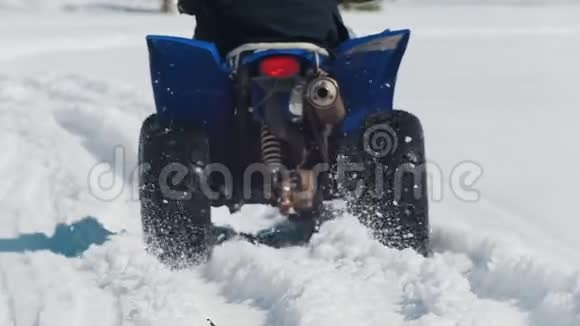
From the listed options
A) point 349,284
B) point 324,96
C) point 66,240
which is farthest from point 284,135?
point 66,240

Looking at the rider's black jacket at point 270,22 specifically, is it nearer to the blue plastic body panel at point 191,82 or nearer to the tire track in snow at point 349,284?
the blue plastic body panel at point 191,82


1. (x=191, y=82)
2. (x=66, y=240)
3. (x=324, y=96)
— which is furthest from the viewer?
(x=66, y=240)

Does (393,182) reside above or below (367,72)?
below

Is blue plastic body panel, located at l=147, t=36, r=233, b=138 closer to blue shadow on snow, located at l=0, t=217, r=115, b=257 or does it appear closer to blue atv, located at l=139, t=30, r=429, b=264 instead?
blue atv, located at l=139, t=30, r=429, b=264

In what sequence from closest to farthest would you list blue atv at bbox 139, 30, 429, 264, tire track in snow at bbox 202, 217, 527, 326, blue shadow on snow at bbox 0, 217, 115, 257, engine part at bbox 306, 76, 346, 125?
tire track in snow at bbox 202, 217, 527, 326, engine part at bbox 306, 76, 346, 125, blue atv at bbox 139, 30, 429, 264, blue shadow on snow at bbox 0, 217, 115, 257

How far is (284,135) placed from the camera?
3951 mm

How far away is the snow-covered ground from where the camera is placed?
3.38 meters

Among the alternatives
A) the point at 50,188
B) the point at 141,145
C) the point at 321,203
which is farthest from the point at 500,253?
the point at 50,188

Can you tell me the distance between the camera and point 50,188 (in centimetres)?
531

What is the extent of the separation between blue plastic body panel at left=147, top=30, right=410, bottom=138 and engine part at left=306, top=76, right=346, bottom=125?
153 millimetres

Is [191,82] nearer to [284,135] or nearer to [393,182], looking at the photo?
[284,135]

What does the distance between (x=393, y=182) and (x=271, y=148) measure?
1.42 feet

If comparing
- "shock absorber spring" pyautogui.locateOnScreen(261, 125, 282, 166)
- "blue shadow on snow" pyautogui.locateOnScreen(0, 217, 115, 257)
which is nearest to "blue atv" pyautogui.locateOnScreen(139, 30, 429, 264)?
"shock absorber spring" pyautogui.locateOnScreen(261, 125, 282, 166)

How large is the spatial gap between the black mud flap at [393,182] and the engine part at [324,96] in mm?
293
